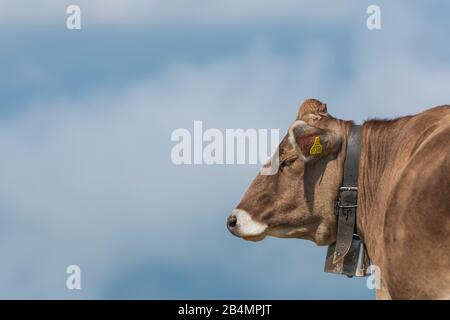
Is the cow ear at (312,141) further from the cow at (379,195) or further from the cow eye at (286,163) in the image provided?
the cow eye at (286,163)

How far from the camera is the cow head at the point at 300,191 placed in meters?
13.8

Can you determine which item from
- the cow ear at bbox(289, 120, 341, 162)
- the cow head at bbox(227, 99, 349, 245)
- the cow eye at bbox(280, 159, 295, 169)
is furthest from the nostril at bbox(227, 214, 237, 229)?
the cow ear at bbox(289, 120, 341, 162)

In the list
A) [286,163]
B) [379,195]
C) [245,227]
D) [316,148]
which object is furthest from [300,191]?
[379,195]

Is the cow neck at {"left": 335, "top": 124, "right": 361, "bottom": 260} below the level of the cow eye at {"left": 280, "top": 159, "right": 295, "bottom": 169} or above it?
below

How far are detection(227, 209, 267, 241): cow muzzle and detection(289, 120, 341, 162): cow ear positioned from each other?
35.5 inches

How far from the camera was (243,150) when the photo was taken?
47.2ft

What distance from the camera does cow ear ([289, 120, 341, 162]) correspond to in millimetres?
13695

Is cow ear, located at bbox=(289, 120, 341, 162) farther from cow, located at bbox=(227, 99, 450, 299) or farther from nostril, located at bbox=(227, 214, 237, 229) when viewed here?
nostril, located at bbox=(227, 214, 237, 229)

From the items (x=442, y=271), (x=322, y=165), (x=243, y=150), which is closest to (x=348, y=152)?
(x=322, y=165)

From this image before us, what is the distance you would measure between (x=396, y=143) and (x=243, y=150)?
1.80 meters

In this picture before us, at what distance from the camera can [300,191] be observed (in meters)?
13.8
